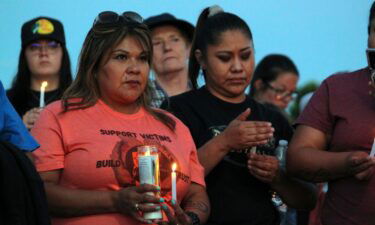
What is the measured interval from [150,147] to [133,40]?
0.74m

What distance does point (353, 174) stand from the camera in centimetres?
411

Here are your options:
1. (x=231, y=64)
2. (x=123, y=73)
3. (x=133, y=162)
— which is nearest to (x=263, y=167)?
(x=231, y=64)

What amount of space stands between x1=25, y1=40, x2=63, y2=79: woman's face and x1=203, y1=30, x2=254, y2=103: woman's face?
1397 mm

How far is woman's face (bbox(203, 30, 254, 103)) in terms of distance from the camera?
4.92m

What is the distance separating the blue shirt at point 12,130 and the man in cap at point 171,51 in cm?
266

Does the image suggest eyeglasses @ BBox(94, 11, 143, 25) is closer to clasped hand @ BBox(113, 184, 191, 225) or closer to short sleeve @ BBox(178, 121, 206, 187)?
short sleeve @ BBox(178, 121, 206, 187)

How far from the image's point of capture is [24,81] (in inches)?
227

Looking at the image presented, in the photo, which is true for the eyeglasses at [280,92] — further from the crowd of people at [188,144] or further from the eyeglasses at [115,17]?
the eyeglasses at [115,17]

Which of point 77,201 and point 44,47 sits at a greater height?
point 44,47

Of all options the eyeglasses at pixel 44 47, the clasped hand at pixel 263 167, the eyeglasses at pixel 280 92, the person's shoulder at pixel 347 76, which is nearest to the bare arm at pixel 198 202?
the clasped hand at pixel 263 167

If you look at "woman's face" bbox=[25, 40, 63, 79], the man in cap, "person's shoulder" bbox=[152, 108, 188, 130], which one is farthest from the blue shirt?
the man in cap

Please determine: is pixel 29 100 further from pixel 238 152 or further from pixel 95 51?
pixel 238 152

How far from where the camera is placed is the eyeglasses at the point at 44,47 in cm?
587

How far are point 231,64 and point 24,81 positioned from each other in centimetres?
171
